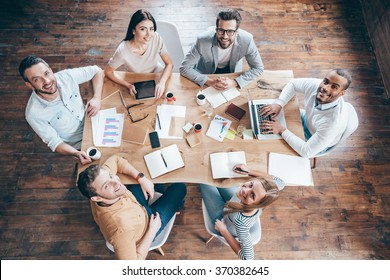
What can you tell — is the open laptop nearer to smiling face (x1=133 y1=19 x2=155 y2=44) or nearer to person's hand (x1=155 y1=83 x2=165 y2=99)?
person's hand (x1=155 y1=83 x2=165 y2=99)

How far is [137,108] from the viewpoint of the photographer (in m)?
2.66

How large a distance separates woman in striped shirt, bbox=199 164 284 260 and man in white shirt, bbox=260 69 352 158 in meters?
0.36

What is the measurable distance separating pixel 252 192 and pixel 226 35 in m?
1.28

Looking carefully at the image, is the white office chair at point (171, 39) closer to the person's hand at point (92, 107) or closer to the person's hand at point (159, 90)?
the person's hand at point (159, 90)

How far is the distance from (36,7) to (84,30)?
824 millimetres

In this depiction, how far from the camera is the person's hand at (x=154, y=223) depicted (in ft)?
7.99

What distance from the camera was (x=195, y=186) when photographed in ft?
11.1

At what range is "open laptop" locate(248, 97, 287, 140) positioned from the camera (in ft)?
8.40

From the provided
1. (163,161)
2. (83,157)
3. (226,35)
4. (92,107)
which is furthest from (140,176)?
(226,35)

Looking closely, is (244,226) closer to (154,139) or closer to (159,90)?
(154,139)

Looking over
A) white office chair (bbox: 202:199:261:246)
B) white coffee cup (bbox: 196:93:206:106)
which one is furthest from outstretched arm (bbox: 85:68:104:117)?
white office chair (bbox: 202:199:261:246)

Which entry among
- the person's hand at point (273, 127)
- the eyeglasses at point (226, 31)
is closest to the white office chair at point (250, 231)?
the person's hand at point (273, 127)

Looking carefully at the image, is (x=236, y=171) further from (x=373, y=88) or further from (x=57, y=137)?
(x=373, y=88)
